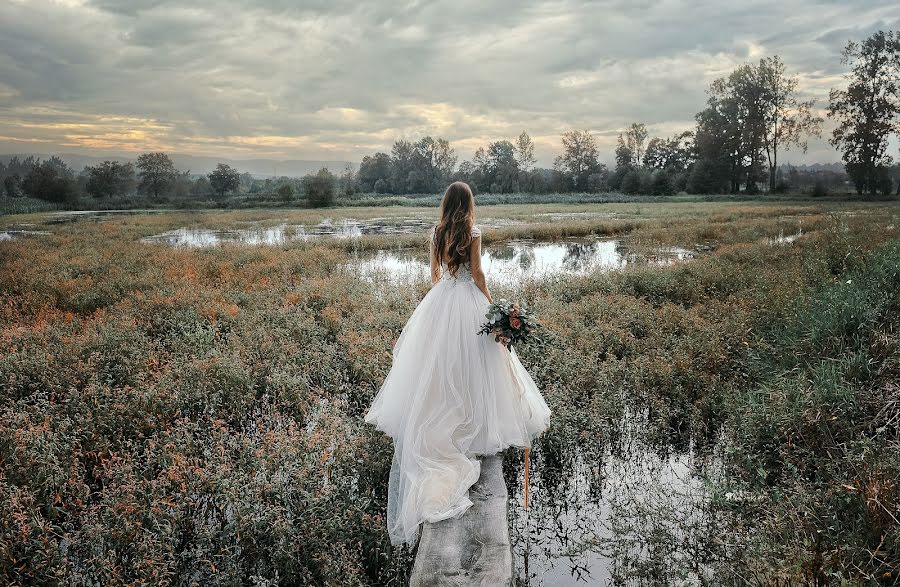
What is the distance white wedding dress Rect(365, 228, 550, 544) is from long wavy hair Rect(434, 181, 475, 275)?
147 millimetres

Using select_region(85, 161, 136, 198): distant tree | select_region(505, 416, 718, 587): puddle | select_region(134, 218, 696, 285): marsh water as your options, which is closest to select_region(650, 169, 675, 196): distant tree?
select_region(134, 218, 696, 285): marsh water

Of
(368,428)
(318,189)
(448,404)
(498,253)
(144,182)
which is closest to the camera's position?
(448,404)

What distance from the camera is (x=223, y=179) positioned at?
49562 millimetres

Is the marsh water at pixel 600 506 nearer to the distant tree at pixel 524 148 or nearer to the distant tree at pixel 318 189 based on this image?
the distant tree at pixel 318 189

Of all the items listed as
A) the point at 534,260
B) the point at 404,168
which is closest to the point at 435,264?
the point at 534,260

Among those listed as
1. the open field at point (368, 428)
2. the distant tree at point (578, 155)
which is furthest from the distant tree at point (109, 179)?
the distant tree at point (578, 155)

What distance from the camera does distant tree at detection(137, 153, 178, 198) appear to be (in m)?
38.5

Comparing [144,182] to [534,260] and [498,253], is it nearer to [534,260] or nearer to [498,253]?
[498,253]

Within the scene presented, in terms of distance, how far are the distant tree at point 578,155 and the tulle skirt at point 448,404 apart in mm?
73093

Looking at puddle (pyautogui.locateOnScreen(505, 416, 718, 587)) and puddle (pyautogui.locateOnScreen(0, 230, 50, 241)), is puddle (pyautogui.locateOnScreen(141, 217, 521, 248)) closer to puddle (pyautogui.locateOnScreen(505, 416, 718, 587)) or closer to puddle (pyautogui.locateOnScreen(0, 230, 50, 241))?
puddle (pyautogui.locateOnScreen(0, 230, 50, 241))

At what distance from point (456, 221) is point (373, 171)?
225 feet

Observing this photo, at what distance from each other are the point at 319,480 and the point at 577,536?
8.38 feet

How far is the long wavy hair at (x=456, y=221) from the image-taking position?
519 cm

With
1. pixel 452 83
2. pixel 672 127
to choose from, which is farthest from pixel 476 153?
pixel 672 127
